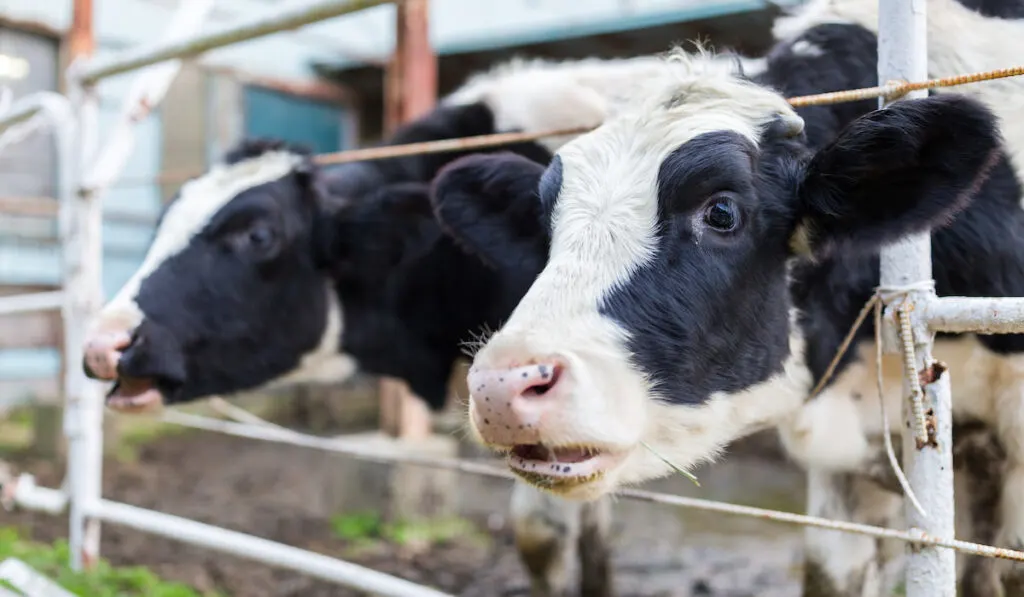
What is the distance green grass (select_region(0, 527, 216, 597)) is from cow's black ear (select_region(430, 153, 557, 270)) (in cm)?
182

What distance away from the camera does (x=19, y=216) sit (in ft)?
22.5

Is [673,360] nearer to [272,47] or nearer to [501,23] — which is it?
[272,47]

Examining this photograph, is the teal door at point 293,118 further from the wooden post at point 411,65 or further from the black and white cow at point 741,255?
the black and white cow at point 741,255

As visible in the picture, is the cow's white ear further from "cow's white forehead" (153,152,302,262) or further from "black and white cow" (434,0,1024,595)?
"cow's white forehead" (153,152,302,262)

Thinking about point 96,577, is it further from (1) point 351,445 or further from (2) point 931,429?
(2) point 931,429

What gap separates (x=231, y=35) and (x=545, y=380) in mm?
1965

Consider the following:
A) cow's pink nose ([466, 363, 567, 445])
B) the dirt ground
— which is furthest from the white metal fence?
the dirt ground

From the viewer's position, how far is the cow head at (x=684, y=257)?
1.49 m

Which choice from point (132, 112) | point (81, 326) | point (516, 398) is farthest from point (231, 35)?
point (516, 398)

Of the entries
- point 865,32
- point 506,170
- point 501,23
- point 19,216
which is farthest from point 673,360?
point 501,23

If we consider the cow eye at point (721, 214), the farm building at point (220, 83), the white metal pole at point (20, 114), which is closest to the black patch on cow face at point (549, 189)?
the cow eye at point (721, 214)

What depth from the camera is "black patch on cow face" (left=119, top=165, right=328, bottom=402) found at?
3.03 m

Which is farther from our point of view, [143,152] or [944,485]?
[143,152]

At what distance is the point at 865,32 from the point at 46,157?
6.77 m
